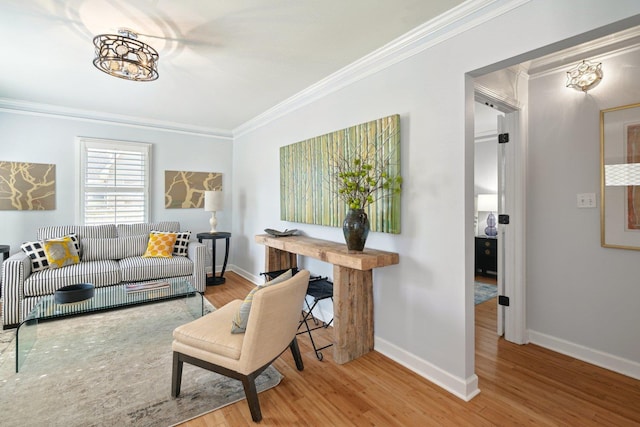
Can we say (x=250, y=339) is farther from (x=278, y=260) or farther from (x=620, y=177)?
(x=620, y=177)

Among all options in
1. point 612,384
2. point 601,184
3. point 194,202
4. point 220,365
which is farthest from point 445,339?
point 194,202

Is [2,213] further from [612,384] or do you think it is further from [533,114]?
[612,384]

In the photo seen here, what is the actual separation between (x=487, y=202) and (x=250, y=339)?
15.9 feet

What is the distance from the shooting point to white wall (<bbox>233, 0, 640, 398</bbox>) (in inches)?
69.8

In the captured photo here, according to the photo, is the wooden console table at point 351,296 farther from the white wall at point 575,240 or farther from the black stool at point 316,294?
the white wall at point 575,240

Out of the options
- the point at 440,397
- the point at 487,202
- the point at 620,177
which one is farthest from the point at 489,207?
the point at 440,397

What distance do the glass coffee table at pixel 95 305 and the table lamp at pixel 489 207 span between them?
453cm

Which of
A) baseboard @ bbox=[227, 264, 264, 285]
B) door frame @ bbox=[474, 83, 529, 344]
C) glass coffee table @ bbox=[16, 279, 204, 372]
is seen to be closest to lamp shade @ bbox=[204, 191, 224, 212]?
baseboard @ bbox=[227, 264, 264, 285]

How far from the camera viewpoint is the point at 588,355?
241cm

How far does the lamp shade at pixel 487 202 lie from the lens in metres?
5.16

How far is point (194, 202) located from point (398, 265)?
3.85 metres

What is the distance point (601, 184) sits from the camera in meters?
2.35

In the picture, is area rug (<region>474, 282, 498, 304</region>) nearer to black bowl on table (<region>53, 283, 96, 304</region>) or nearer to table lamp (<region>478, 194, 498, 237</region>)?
table lamp (<region>478, 194, 498, 237</region>)

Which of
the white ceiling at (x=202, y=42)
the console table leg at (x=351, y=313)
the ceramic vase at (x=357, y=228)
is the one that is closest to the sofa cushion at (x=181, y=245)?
the white ceiling at (x=202, y=42)
